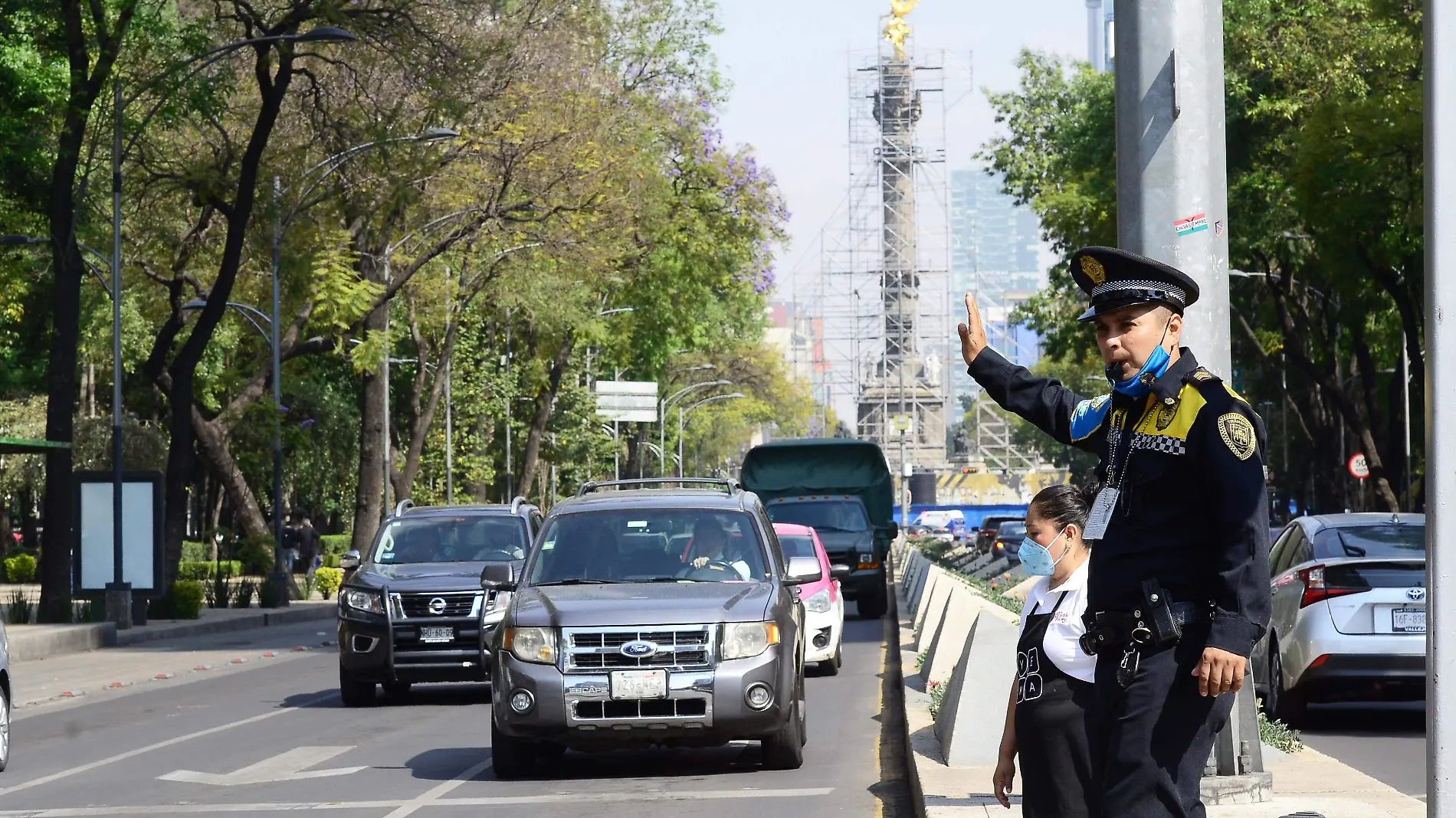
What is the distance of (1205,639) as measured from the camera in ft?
15.8

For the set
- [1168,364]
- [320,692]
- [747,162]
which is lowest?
[320,692]

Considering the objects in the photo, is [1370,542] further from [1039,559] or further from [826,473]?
[826,473]

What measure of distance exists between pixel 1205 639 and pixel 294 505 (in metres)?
72.2

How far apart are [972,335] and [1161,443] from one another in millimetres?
828

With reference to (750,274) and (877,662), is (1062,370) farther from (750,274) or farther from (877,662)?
(877,662)

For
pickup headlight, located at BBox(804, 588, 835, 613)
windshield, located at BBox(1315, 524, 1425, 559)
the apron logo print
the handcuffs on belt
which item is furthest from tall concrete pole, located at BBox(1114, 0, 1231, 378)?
pickup headlight, located at BBox(804, 588, 835, 613)

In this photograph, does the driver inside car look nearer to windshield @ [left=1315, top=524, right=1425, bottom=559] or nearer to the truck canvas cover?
windshield @ [left=1315, top=524, right=1425, bottom=559]

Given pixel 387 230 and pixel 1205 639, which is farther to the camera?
pixel 387 230

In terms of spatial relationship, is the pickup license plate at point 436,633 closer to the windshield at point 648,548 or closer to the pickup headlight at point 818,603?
the pickup headlight at point 818,603

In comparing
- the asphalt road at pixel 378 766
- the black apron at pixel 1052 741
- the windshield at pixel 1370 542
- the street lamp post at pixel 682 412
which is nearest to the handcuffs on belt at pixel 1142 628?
the black apron at pixel 1052 741

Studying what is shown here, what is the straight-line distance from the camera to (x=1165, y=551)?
4.86m

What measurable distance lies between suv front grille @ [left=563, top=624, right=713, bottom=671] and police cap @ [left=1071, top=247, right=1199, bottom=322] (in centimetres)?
681

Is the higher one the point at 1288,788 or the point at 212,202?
the point at 212,202

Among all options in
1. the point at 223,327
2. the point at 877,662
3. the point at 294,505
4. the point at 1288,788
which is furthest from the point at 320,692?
the point at 294,505
